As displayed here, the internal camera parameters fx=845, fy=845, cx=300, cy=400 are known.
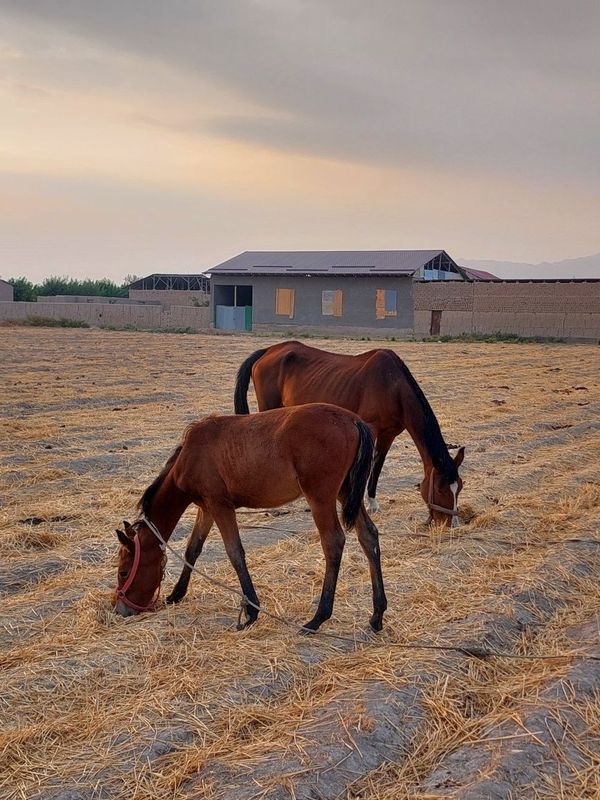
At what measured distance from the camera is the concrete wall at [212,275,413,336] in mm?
44656

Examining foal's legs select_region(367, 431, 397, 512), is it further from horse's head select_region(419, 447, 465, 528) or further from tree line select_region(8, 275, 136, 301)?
tree line select_region(8, 275, 136, 301)

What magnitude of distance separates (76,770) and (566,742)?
2265 mm

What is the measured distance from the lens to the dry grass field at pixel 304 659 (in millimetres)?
3721

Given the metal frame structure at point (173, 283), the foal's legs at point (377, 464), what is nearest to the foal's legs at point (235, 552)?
the foal's legs at point (377, 464)

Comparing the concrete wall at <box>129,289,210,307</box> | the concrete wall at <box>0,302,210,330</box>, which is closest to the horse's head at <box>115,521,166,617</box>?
the concrete wall at <box>0,302,210,330</box>

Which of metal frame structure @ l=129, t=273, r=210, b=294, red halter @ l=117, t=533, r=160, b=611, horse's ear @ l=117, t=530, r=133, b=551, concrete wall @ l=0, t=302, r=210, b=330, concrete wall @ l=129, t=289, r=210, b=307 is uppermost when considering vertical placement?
metal frame structure @ l=129, t=273, r=210, b=294

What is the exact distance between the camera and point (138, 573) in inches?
223

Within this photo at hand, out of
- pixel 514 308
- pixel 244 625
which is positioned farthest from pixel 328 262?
pixel 244 625

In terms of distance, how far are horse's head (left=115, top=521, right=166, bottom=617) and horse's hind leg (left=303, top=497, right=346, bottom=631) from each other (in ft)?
3.67

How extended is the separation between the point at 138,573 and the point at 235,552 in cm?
68

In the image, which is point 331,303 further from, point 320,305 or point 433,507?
point 433,507

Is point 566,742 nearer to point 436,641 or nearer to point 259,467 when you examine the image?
point 436,641

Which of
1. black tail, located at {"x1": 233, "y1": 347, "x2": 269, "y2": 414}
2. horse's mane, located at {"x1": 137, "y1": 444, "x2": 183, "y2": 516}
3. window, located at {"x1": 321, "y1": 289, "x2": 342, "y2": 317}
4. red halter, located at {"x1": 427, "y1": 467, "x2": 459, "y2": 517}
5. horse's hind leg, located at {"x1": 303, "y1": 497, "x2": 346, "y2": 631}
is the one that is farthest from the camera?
window, located at {"x1": 321, "y1": 289, "x2": 342, "y2": 317}

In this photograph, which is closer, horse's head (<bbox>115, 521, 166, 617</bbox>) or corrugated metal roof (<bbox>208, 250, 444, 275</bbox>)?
horse's head (<bbox>115, 521, 166, 617</bbox>)
